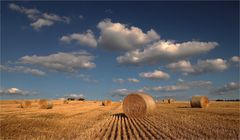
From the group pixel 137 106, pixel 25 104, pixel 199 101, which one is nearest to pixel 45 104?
pixel 25 104

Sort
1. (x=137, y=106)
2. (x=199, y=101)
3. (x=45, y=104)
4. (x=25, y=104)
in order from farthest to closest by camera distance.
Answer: (x=25, y=104) < (x=45, y=104) < (x=199, y=101) < (x=137, y=106)

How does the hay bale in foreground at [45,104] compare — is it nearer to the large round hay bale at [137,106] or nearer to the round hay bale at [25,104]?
the round hay bale at [25,104]

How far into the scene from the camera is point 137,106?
20.8 meters

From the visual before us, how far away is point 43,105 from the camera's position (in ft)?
113

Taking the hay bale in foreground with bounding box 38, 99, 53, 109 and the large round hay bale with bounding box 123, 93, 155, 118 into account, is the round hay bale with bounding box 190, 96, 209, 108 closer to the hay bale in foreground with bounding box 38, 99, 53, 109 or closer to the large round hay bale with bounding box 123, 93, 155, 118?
the large round hay bale with bounding box 123, 93, 155, 118

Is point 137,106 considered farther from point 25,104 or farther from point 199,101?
point 25,104

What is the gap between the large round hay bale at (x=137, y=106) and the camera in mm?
20484

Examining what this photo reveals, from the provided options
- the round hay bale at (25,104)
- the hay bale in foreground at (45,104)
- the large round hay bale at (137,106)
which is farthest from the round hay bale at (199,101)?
the round hay bale at (25,104)

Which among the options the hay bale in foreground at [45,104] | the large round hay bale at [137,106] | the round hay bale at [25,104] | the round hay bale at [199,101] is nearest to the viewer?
the large round hay bale at [137,106]

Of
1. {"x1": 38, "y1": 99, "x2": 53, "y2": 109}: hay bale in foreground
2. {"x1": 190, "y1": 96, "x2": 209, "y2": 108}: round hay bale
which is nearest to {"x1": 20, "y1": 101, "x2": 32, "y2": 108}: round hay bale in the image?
{"x1": 38, "y1": 99, "x2": 53, "y2": 109}: hay bale in foreground

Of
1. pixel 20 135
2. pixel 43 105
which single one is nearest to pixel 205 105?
pixel 43 105

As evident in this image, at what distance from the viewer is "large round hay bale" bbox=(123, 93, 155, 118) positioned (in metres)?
20.5

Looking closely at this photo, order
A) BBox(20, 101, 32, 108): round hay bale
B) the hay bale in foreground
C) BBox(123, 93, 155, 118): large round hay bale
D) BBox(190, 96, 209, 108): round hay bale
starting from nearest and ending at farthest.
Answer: BBox(123, 93, 155, 118): large round hay bale < BBox(190, 96, 209, 108): round hay bale < the hay bale in foreground < BBox(20, 101, 32, 108): round hay bale

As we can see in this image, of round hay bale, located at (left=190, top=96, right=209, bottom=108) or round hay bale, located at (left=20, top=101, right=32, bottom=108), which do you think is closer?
round hay bale, located at (left=190, top=96, right=209, bottom=108)
